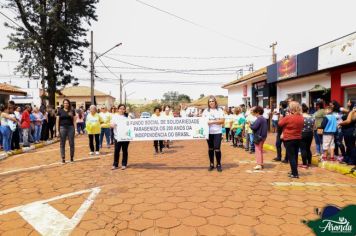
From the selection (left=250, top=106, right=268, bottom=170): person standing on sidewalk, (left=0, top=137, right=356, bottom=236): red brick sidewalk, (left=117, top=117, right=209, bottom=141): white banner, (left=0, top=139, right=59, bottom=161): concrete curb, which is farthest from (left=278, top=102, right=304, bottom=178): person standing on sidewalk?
(left=0, top=139, right=59, bottom=161): concrete curb

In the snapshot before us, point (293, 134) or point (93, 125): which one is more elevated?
point (93, 125)

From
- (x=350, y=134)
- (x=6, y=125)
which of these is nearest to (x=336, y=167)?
(x=350, y=134)

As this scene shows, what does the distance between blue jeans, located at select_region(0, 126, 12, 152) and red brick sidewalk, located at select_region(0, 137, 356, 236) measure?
75.3 inches

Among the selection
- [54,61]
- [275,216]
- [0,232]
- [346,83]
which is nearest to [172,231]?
[275,216]

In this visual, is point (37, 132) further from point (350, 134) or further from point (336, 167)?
point (350, 134)

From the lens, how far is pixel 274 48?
1078 inches

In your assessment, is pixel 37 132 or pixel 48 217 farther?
pixel 37 132

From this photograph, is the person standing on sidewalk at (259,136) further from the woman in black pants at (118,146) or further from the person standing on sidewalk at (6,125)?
the person standing on sidewalk at (6,125)

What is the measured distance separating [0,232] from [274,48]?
27.8m

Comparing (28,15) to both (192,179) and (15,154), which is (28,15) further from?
(192,179)

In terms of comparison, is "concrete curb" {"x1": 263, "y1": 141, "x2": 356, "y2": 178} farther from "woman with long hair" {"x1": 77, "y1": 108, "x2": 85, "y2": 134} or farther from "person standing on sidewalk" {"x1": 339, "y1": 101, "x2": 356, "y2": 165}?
"woman with long hair" {"x1": 77, "y1": 108, "x2": 85, "y2": 134}

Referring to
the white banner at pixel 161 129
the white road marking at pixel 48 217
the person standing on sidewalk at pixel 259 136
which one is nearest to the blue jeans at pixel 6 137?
the white banner at pixel 161 129

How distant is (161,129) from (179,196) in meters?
2.93

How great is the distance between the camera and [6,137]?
32.5 ft
